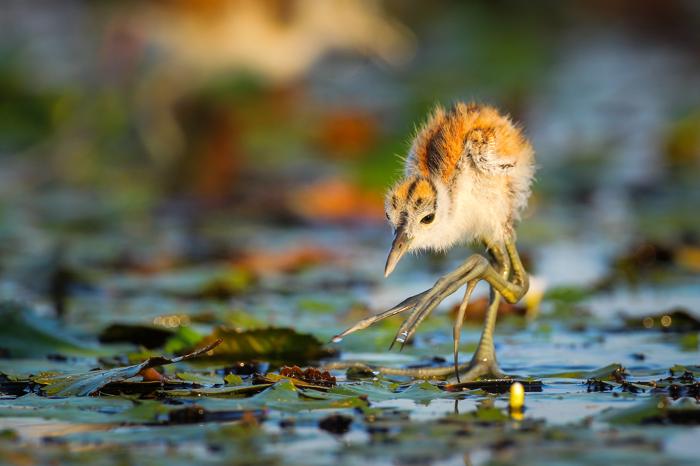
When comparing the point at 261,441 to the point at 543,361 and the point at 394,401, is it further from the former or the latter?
the point at 543,361

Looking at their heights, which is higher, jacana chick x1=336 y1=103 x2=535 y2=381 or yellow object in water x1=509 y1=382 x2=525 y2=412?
jacana chick x1=336 y1=103 x2=535 y2=381

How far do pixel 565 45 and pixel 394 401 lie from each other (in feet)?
35.8

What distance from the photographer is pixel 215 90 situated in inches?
381

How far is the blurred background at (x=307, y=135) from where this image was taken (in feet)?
18.9

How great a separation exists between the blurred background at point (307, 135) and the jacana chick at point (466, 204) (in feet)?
2.42

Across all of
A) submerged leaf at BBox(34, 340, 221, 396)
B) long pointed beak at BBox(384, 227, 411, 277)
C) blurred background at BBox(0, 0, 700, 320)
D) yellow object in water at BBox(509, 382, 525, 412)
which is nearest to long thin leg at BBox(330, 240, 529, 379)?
long pointed beak at BBox(384, 227, 411, 277)

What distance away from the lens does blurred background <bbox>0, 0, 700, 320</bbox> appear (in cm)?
577

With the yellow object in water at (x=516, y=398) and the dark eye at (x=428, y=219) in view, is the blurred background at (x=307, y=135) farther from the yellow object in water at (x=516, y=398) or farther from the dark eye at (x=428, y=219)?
the yellow object in water at (x=516, y=398)

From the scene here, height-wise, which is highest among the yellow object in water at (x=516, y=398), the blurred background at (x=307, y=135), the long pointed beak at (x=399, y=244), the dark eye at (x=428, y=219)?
the blurred background at (x=307, y=135)

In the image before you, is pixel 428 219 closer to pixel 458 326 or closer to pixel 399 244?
pixel 399 244

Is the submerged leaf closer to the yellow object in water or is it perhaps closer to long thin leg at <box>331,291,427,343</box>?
long thin leg at <box>331,291,427,343</box>

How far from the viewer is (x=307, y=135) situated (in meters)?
10.0

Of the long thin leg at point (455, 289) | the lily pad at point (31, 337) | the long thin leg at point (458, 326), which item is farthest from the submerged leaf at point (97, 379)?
the lily pad at point (31, 337)

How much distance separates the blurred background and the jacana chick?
0.74 m
